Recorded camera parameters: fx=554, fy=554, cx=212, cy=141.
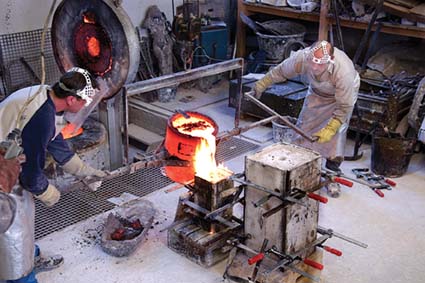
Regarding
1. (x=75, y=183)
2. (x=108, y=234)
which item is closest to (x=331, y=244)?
(x=108, y=234)

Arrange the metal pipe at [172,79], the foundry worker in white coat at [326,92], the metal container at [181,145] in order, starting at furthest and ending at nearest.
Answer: the foundry worker in white coat at [326,92], the metal pipe at [172,79], the metal container at [181,145]

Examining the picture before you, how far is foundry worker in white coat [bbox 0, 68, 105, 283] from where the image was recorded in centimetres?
301

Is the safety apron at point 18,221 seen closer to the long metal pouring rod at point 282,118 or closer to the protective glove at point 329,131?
the long metal pouring rod at point 282,118

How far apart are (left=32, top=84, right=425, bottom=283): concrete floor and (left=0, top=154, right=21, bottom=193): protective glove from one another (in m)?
0.91

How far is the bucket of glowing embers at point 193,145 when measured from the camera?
3.69 metres

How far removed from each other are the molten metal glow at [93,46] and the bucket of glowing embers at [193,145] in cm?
91

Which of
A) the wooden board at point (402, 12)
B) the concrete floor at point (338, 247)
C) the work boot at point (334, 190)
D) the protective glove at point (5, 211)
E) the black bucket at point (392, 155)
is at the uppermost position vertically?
the wooden board at point (402, 12)

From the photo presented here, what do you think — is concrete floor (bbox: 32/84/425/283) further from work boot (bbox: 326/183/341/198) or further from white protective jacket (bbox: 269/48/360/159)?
white protective jacket (bbox: 269/48/360/159)

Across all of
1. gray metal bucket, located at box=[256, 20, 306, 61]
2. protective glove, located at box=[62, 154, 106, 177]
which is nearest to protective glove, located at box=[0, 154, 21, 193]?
protective glove, located at box=[62, 154, 106, 177]

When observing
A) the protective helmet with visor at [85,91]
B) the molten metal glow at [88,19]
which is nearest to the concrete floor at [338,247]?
the protective helmet with visor at [85,91]

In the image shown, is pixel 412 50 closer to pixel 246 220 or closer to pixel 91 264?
pixel 246 220

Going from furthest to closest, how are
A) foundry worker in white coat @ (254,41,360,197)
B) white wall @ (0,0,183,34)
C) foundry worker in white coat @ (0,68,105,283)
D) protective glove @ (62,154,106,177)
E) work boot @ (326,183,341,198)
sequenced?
1. white wall @ (0,0,183,34)
2. work boot @ (326,183,341,198)
3. foundry worker in white coat @ (254,41,360,197)
4. protective glove @ (62,154,106,177)
5. foundry worker in white coat @ (0,68,105,283)

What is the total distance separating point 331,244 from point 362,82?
235 cm

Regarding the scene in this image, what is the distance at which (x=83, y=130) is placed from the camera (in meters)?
4.85
